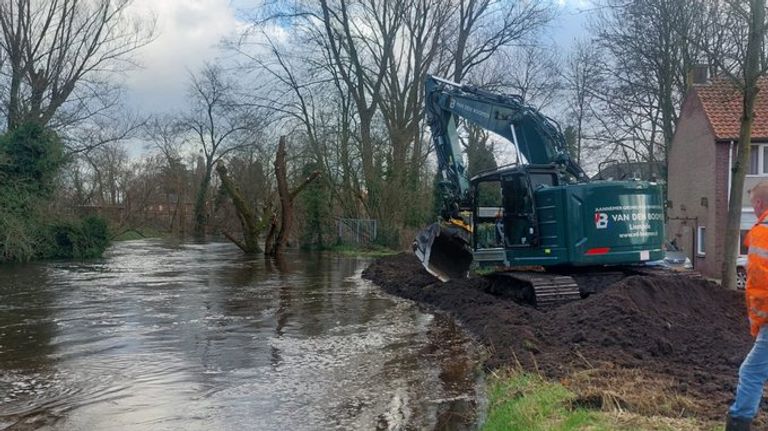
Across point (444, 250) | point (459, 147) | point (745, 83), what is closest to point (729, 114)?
point (745, 83)

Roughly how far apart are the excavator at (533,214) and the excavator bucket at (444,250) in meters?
0.03

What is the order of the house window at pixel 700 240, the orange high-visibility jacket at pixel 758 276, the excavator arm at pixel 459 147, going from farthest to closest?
the house window at pixel 700 240 < the excavator arm at pixel 459 147 < the orange high-visibility jacket at pixel 758 276

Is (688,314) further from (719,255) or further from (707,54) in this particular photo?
(719,255)

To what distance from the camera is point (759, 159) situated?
22.4 metres

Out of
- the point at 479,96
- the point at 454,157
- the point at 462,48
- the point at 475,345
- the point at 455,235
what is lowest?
the point at 475,345

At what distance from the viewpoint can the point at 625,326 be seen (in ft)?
28.8

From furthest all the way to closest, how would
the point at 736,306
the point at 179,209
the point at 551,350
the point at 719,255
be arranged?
the point at 179,209
the point at 719,255
the point at 736,306
the point at 551,350

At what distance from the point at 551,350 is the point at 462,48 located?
28.2 m

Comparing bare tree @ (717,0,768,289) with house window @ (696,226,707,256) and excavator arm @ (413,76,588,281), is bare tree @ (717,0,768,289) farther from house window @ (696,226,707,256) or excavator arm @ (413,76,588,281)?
house window @ (696,226,707,256)

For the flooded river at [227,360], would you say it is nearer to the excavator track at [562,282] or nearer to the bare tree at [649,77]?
the excavator track at [562,282]

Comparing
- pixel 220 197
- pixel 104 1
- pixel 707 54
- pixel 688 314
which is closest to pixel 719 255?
pixel 707 54

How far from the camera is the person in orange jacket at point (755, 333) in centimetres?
457

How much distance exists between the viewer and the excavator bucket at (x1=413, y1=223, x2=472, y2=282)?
1472 cm

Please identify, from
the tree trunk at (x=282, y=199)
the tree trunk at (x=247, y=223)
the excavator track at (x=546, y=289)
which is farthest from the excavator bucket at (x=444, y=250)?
the tree trunk at (x=247, y=223)
